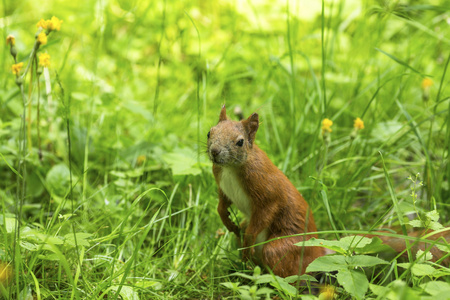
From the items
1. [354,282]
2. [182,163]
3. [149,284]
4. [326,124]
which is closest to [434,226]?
[354,282]

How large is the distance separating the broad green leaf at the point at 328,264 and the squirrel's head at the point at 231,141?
586mm

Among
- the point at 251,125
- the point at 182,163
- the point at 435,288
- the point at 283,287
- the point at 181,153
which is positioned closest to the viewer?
the point at 435,288

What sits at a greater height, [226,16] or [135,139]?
[226,16]

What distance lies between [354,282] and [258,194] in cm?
64

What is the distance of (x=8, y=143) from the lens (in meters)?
3.04

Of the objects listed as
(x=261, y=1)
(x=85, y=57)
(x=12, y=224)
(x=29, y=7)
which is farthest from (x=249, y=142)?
(x=29, y=7)

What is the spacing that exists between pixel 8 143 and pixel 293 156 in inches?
74.8

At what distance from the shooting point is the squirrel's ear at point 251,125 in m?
2.20

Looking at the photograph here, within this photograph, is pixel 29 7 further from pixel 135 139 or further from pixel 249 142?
pixel 249 142

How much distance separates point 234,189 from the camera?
7.46 ft

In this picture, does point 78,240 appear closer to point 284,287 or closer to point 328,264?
point 284,287

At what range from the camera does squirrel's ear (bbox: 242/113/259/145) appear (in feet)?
7.20

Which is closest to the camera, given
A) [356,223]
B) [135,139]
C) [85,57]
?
[356,223]

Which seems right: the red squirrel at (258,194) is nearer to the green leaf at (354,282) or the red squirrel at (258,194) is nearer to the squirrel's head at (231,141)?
the squirrel's head at (231,141)
